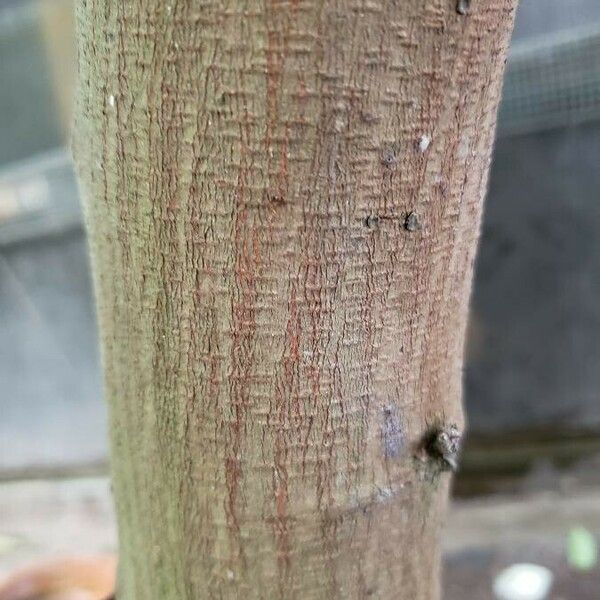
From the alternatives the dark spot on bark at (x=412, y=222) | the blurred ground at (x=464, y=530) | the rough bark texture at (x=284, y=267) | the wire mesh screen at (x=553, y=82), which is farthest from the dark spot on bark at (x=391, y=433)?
the wire mesh screen at (x=553, y=82)

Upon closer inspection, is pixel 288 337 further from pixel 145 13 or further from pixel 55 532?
pixel 55 532

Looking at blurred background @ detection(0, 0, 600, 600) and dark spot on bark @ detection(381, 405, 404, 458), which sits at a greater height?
blurred background @ detection(0, 0, 600, 600)

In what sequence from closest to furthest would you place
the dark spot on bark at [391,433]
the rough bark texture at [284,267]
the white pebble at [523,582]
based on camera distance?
the rough bark texture at [284,267] < the dark spot on bark at [391,433] < the white pebble at [523,582]

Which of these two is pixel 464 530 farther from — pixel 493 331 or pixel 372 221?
pixel 372 221

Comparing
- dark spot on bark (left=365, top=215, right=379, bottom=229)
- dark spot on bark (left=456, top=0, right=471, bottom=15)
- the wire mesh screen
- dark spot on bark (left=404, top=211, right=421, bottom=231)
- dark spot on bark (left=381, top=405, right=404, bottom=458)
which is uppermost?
the wire mesh screen

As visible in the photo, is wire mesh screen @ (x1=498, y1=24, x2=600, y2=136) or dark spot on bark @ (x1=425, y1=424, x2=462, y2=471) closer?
dark spot on bark @ (x1=425, y1=424, x2=462, y2=471)

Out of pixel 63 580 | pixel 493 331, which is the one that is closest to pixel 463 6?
pixel 63 580

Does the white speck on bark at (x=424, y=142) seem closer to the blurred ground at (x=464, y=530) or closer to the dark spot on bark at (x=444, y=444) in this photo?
the dark spot on bark at (x=444, y=444)

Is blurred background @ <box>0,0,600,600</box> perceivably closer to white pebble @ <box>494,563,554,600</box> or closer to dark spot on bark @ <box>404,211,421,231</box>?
white pebble @ <box>494,563,554,600</box>

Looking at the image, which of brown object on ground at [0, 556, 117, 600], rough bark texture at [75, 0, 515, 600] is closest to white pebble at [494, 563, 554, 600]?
brown object on ground at [0, 556, 117, 600]
